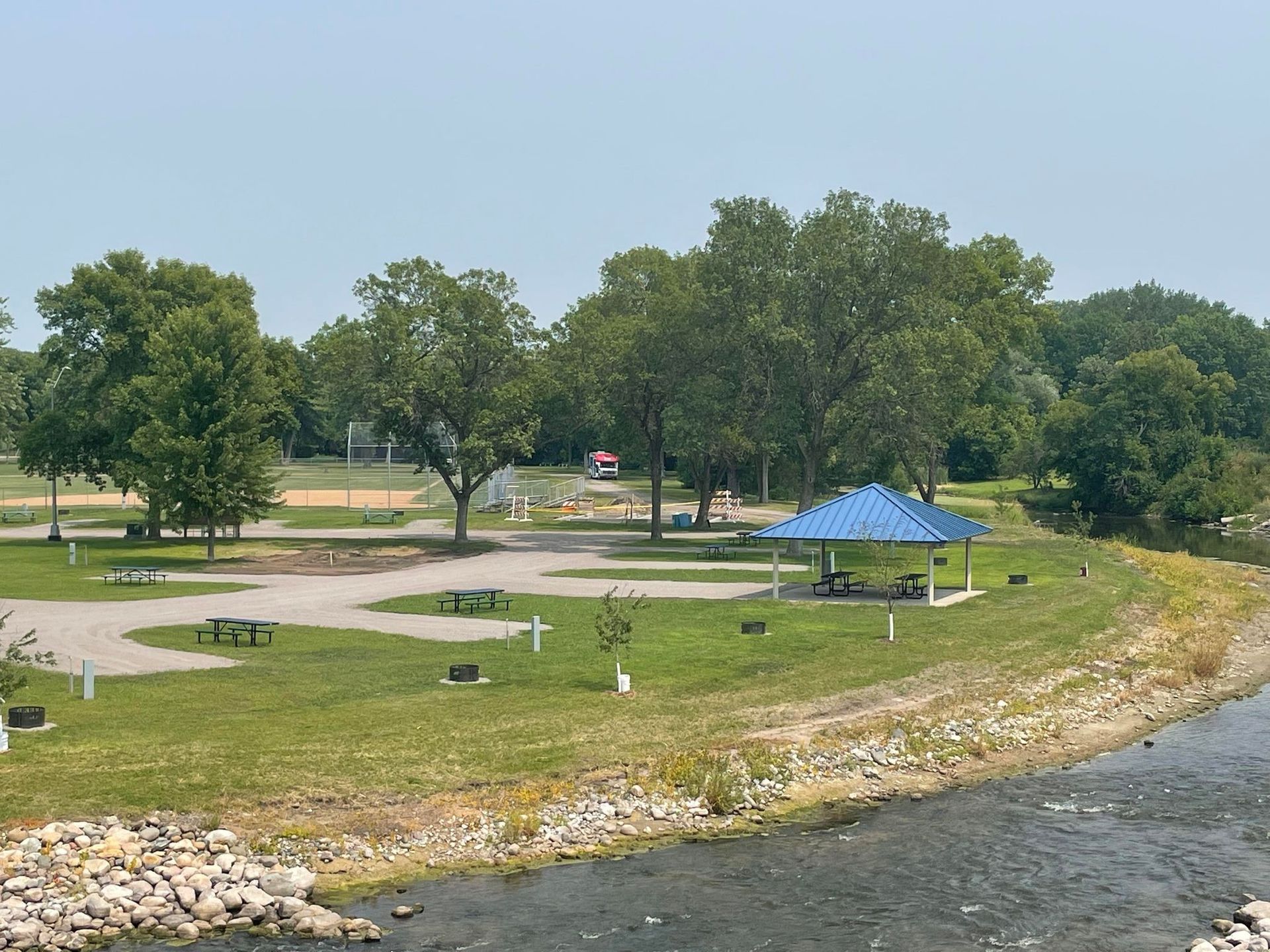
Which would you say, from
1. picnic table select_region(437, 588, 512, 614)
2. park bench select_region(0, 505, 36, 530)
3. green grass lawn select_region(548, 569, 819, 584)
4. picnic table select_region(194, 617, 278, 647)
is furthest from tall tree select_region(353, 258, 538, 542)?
park bench select_region(0, 505, 36, 530)

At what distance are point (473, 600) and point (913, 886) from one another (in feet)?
83.4

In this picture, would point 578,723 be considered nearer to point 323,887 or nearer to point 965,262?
point 323,887

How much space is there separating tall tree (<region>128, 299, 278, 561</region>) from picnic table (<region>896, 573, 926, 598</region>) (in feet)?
91.6

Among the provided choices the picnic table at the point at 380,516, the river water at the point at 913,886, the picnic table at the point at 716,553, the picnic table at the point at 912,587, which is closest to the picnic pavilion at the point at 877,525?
the picnic table at the point at 912,587

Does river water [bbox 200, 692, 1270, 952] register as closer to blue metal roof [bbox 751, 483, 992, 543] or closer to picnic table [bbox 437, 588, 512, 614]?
blue metal roof [bbox 751, 483, 992, 543]

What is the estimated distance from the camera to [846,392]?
5912 centimetres

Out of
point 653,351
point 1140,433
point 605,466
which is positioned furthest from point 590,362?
point 605,466

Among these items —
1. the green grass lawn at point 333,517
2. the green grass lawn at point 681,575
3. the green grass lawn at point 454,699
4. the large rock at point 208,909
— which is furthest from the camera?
the green grass lawn at point 333,517

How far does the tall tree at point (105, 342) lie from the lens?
6500cm

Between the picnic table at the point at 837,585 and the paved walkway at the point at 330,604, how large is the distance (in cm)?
185

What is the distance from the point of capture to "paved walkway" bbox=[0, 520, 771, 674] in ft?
104

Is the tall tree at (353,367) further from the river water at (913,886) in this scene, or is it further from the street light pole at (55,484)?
the river water at (913,886)

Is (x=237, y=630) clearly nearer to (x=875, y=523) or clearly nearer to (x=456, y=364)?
(x=875, y=523)

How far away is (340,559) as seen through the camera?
5728 centimetres
